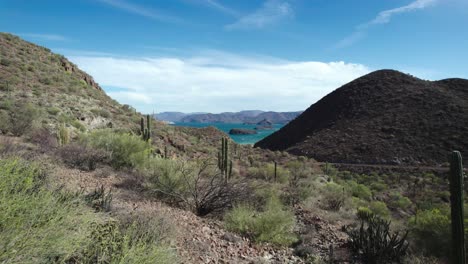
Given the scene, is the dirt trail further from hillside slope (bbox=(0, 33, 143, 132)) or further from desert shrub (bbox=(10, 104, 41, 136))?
hillside slope (bbox=(0, 33, 143, 132))

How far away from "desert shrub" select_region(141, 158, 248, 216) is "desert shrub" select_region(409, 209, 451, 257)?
4.82m

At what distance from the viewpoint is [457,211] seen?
7.54 meters

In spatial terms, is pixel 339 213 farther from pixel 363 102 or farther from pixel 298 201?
pixel 363 102

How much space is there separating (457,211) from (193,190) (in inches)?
255

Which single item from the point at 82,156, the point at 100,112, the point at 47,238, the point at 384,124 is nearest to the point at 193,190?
the point at 82,156

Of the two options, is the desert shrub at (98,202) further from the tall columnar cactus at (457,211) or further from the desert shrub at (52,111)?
the desert shrub at (52,111)

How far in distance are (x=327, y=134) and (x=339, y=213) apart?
44.8m

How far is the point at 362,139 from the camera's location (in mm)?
51344

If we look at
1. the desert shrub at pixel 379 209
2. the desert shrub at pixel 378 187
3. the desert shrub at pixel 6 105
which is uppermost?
the desert shrub at pixel 6 105

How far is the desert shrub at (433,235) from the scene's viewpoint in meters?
8.56

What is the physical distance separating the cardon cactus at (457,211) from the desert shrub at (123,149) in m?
9.86

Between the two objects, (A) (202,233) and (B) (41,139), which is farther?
(B) (41,139)

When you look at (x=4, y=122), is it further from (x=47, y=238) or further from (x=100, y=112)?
(x=47, y=238)

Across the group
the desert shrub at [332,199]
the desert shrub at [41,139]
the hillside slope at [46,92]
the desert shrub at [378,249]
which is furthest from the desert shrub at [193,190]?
the hillside slope at [46,92]
